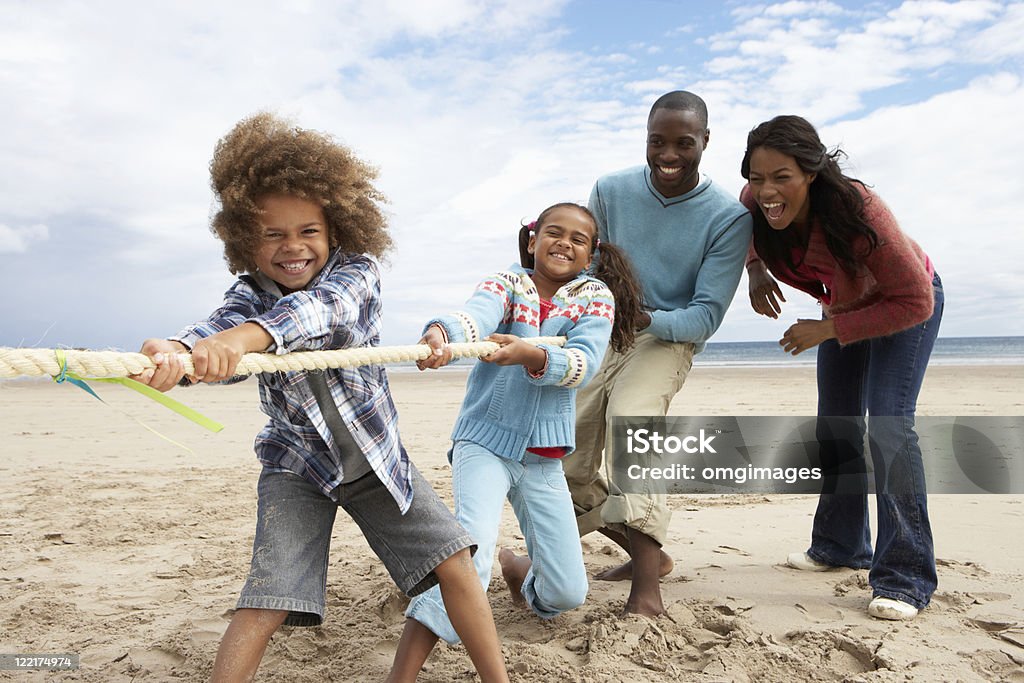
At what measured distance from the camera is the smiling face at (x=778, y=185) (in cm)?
316

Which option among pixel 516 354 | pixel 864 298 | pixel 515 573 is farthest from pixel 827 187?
pixel 515 573

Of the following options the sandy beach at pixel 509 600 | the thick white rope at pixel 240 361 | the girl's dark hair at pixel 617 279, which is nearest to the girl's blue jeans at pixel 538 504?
the sandy beach at pixel 509 600

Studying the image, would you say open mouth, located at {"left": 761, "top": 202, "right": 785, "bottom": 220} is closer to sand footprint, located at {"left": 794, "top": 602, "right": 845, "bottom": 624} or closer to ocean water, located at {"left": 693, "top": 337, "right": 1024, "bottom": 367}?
sand footprint, located at {"left": 794, "top": 602, "right": 845, "bottom": 624}

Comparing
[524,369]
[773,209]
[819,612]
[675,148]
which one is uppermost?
[675,148]

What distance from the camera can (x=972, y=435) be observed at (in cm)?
734

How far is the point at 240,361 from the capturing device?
5.75 ft

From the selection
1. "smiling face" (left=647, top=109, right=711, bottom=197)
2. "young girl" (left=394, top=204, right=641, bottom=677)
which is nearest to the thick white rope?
"young girl" (left=394, top=204, right=641, bottom=677)

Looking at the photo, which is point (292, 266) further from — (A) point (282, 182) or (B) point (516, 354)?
(B) point (516, 354)

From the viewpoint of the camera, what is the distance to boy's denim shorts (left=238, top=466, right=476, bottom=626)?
210 cm

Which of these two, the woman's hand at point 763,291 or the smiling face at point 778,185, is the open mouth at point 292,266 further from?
the woman's hand at point 763,291

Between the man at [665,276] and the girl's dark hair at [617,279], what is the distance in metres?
0.11

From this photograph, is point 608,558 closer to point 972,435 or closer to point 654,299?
point 654,299

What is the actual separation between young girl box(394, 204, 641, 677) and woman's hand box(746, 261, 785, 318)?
951mm

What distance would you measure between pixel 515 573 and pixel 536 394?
3.10 feet
